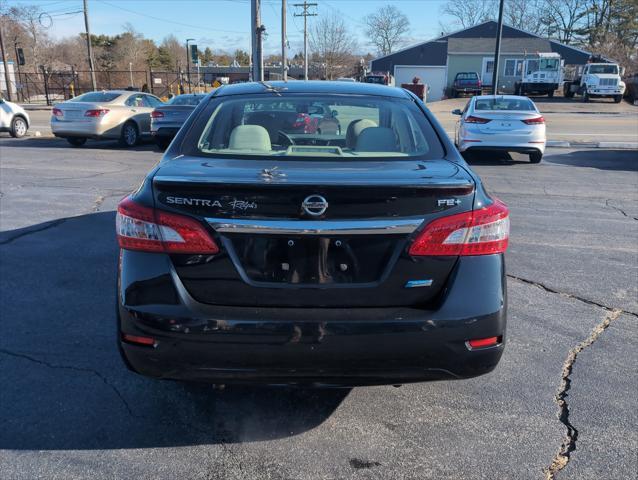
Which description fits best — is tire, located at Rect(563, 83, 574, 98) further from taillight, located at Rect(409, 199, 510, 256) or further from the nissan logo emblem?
the nissan logo emblem

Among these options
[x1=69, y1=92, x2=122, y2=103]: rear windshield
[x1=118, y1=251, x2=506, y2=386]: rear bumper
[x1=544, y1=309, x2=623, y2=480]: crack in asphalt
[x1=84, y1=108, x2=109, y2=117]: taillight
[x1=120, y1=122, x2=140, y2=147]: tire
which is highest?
[x1=69, y1=92, x2=122, y2=103]: rear windshield

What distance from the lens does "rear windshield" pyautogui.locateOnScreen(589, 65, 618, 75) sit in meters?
39.8

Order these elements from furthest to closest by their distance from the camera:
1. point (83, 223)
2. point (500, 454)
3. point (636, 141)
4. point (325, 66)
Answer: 1. point (325, 66)
2. point (636, 141)
3. point (83, 223)
4. point (500, 454)

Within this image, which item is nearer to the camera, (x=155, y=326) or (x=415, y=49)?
(x=155, y=326)

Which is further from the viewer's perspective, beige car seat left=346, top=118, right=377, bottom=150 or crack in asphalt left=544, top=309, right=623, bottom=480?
beige car seat left=346, top=118, right=377, bottom=150

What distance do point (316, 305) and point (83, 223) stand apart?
17.5ft

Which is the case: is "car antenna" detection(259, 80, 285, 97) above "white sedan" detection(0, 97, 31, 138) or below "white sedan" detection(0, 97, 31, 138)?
above

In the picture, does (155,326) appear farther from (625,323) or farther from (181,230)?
(625,323)

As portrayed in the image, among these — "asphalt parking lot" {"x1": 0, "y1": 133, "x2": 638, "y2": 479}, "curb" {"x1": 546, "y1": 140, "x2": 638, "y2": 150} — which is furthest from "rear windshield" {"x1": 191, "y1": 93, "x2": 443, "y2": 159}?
"curb" {"x1": 546, "y1": 140, "x2": 638, "y2": 150}

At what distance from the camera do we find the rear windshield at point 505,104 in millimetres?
12962

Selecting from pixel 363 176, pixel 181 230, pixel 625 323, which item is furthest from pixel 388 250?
pixel 625 323

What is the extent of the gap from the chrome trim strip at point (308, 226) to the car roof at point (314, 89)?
157 cm

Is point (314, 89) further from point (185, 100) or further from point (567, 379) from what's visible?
point (185, 100)

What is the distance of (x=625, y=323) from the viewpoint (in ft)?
13.6
